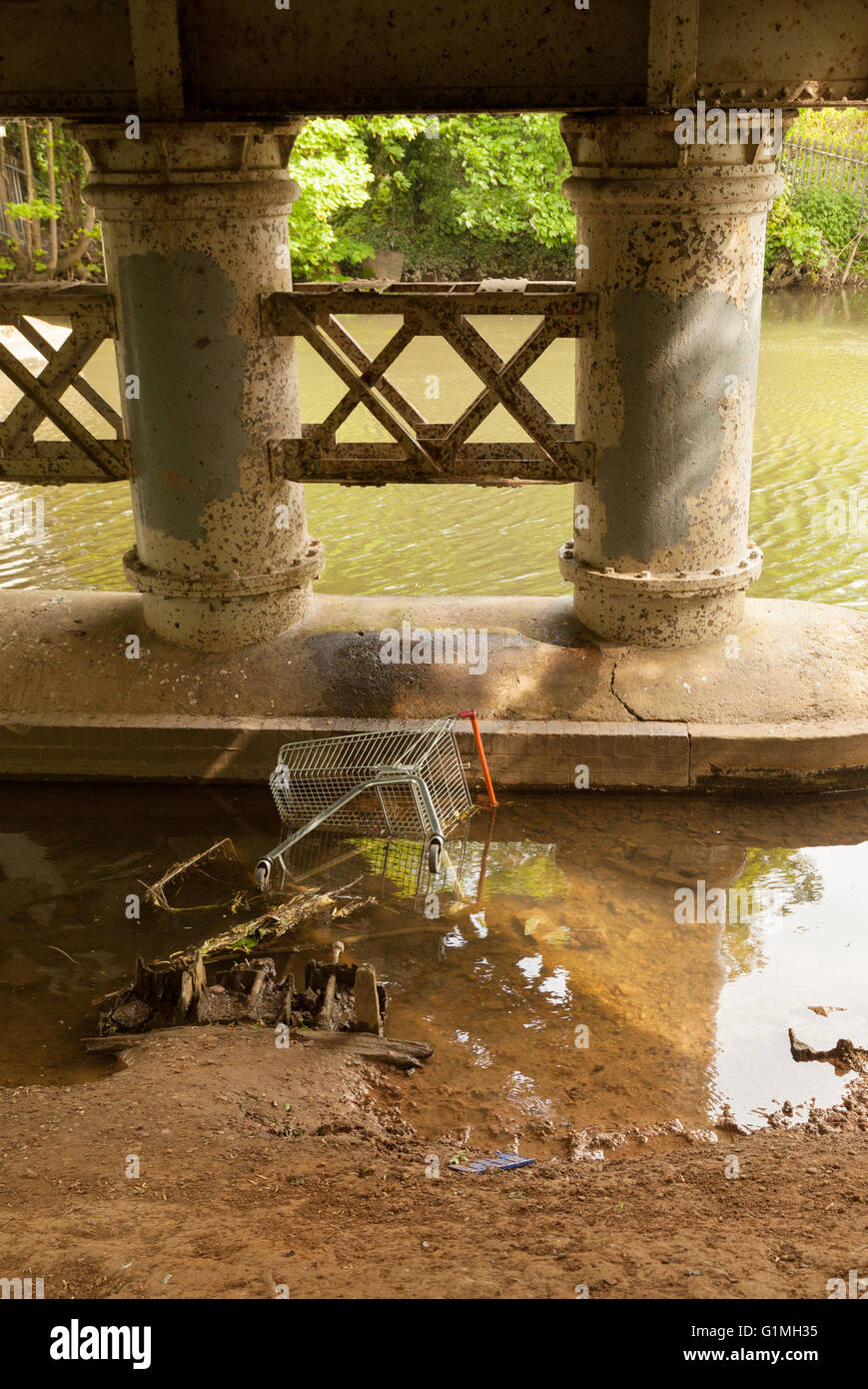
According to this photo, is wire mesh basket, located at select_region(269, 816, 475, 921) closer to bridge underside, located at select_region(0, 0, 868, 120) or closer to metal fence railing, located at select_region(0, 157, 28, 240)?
bridge underside, located at select_region(0, 0, 868, 120)

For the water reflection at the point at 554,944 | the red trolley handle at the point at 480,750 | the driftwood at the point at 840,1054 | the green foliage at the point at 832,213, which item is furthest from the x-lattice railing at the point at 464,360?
the green foliage at the point at 832,213

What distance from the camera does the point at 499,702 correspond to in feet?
30.2

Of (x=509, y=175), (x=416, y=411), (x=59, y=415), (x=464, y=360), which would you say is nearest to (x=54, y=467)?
(x=59, y=415)

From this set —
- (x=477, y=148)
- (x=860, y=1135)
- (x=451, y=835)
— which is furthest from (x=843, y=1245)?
(x=477, y=148)

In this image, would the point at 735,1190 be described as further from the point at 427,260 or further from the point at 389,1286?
the point at 427,260

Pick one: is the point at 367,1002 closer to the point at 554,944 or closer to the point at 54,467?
the point at 554,944

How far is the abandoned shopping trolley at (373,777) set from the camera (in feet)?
28.7

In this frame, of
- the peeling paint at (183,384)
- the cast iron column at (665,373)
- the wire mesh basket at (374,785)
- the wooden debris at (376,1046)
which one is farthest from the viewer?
the wire mesh basket at (374,785)

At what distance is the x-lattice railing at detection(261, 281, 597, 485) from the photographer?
859 centimetres

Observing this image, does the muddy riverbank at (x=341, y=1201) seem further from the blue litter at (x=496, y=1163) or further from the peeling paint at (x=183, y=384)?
the peeling paint at (x=183, y=384)

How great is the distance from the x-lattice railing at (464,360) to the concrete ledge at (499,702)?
4.14 feet

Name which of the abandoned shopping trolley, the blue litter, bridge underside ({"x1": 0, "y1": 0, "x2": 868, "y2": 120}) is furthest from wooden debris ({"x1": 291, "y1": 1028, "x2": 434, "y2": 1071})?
bridge underside ({"x1": 0, "y1": 0, "x2": 868, "y2": 120})

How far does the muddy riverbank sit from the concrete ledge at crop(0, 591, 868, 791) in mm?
3164

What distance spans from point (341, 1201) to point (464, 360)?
571cm
